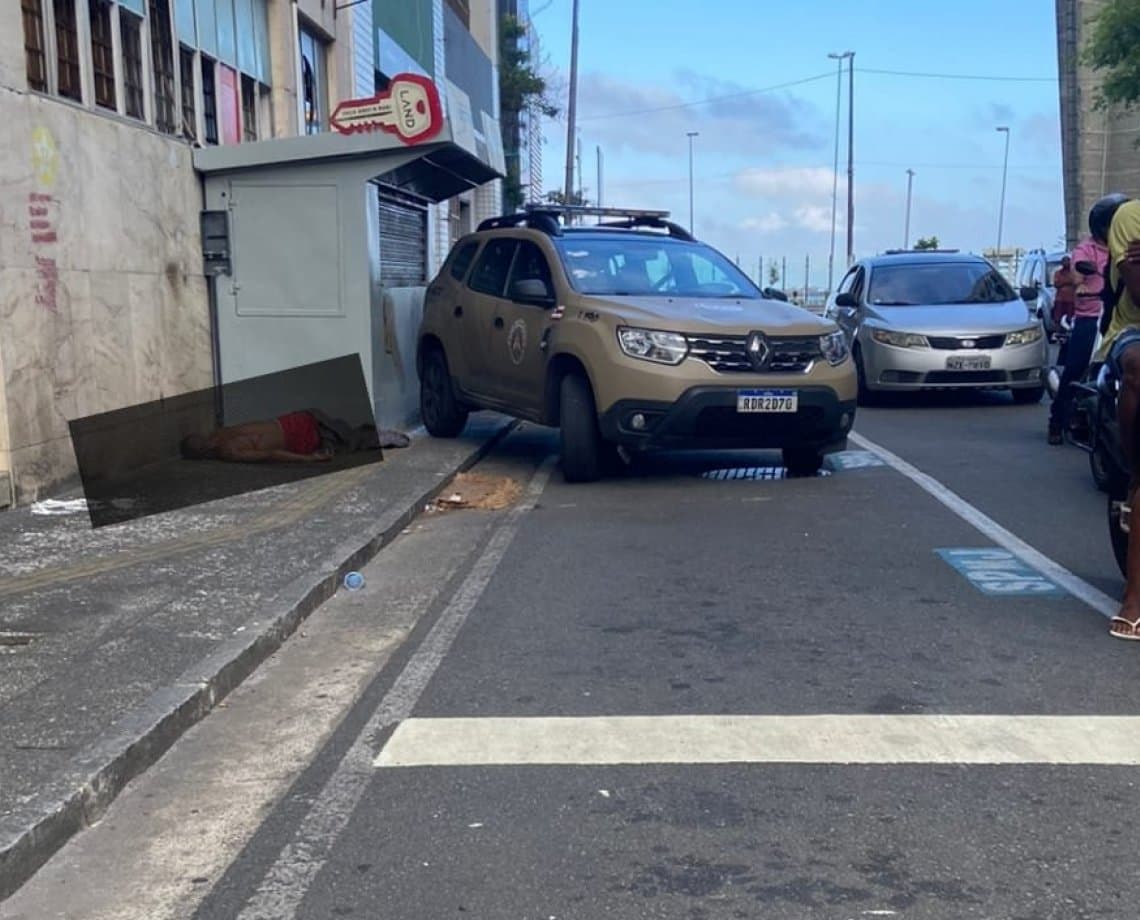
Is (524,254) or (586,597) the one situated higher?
(524,254)

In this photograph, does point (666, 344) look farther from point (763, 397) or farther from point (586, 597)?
point (586, 597)

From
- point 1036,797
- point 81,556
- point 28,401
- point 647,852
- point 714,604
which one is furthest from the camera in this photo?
point 28,401

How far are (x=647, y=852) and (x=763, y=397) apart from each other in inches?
229

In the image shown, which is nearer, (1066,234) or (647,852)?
(647,852)

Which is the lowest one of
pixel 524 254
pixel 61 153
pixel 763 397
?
pixel 763 397

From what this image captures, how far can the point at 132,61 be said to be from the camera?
1062cm

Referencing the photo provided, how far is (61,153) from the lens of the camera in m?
8.95

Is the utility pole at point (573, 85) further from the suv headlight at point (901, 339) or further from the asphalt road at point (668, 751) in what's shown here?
the asphalt road at point (668, 751)

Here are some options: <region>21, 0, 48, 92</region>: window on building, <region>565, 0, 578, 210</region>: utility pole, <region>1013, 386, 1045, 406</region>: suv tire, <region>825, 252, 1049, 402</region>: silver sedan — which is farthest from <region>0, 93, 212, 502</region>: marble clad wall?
<region>565, 0, 578, 210</region>: utility pole

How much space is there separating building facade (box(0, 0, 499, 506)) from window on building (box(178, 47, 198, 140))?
18 mm

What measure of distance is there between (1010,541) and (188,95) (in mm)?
8154

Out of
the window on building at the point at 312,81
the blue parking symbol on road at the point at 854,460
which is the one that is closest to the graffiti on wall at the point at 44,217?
the blue parking symbol on road at the point at 854,460

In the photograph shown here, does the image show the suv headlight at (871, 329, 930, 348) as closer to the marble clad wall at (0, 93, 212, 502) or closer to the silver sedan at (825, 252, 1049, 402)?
the silver sedan at (825, 252, 1049, 402)

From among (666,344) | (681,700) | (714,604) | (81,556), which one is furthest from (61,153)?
(681,700)
